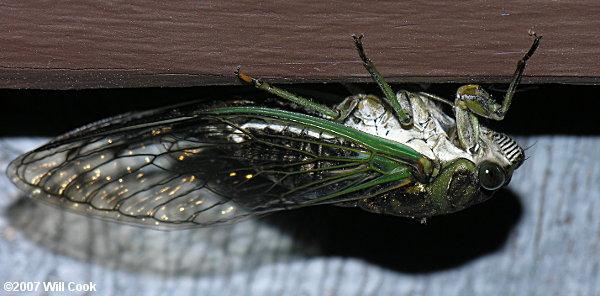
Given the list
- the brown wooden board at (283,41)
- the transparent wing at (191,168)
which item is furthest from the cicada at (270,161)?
the brown wooden board at (283,41)

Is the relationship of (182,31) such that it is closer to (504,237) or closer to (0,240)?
(0,240)

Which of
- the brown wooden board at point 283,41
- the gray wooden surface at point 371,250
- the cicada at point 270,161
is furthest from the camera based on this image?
the gray wooden surface at point 371,250

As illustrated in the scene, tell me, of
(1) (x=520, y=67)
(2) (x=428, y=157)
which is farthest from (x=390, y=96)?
(1) (x=520, y=67)

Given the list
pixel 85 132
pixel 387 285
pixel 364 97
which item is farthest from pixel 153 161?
pixel 387 285

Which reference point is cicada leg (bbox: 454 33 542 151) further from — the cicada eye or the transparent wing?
the transparent wing

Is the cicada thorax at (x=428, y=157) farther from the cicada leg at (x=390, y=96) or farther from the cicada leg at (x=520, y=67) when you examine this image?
the cicada leg at (x=520, y=67)

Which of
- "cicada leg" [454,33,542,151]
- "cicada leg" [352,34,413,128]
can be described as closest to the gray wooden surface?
"cicada leg" [454,33,542,151]

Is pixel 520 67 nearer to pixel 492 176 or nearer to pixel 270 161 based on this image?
pixel 492 176
